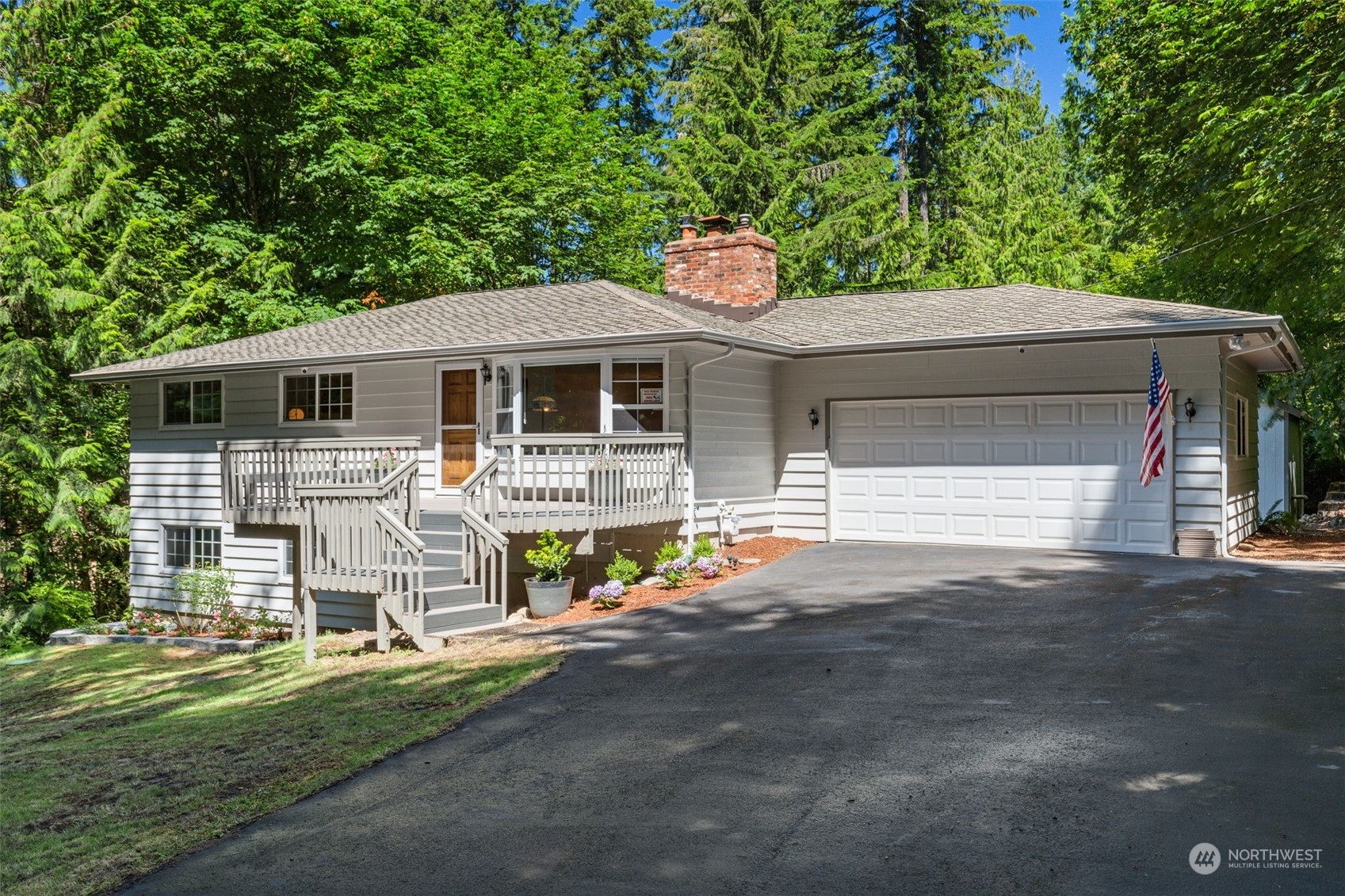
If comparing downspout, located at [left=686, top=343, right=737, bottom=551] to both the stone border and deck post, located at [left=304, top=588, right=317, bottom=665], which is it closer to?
deck post, located at [left=304, top=588, right=317, bottom=665]

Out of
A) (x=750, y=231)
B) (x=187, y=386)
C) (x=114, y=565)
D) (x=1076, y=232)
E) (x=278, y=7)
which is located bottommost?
(x=114, y=565)

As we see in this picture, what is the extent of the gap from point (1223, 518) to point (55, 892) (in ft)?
42.7

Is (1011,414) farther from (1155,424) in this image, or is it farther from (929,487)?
(1155,424)

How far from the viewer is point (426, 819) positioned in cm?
501

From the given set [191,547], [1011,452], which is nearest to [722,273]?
[1011,452]

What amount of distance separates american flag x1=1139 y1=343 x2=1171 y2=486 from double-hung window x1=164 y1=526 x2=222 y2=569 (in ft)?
45.6

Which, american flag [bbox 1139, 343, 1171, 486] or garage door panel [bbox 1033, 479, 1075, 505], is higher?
american flag [bbox 1139, 343, 1171, 486]

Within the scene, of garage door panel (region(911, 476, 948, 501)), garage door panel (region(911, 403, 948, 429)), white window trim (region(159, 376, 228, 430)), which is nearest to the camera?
garage door panel (region(911, 403, 948, 429))

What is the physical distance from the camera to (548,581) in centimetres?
1142

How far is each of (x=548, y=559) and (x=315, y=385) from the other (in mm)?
6960

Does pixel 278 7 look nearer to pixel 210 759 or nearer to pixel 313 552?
pixel 313 552

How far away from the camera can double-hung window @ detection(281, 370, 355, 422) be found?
16.2m

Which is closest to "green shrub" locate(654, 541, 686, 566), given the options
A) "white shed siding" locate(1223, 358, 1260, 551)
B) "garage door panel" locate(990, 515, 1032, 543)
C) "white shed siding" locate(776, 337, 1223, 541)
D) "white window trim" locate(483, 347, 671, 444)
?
"white window trim" locate(483, 347, 671, 444)

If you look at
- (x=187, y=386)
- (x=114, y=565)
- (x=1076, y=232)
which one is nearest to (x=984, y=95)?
(x=1076, y=232)
